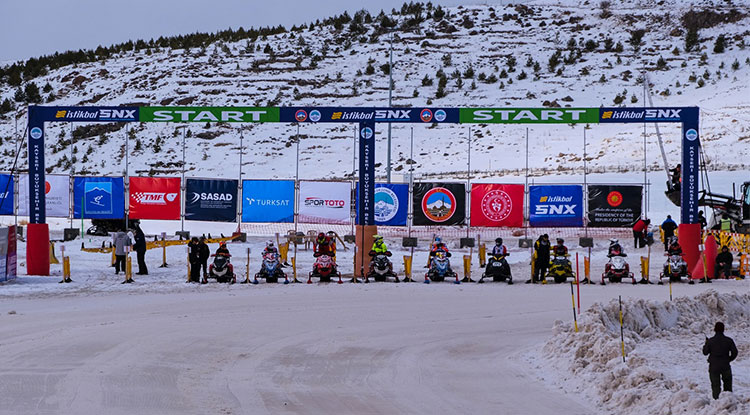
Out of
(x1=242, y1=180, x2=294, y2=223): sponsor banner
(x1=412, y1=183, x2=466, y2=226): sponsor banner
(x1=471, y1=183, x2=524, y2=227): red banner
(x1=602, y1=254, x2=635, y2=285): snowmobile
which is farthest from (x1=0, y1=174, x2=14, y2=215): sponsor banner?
(x1=602, y1=254, x2=635, y2=285): snowmobile

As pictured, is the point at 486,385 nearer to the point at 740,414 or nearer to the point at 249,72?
the point at 740,414

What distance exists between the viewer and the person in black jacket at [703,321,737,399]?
9305mm

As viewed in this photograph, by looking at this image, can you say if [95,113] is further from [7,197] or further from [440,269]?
[7,197]

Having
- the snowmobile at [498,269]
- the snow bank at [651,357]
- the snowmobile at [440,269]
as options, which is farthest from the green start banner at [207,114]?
the snow bank at [651,357]

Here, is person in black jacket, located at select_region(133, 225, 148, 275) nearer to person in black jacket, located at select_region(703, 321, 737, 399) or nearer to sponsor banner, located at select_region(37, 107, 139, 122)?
sponsor banner, located at select_region(37, 107, 139, 122)

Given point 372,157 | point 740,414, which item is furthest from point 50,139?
point 740,414

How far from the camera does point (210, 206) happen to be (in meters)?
33.5

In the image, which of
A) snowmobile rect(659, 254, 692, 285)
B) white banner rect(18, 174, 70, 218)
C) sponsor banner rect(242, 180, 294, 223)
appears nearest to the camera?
snowmobile rect(659, 254, 692, 285)

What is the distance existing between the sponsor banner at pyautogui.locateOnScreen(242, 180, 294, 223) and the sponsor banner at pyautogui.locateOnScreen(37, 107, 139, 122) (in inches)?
323

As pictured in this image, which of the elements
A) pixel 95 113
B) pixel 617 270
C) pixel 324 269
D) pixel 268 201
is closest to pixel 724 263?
pixel 617 270

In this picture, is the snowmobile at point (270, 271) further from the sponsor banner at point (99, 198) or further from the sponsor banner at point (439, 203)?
the sponsor banner at point (99, 198)

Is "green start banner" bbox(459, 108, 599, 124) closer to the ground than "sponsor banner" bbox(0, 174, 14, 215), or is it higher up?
higher up

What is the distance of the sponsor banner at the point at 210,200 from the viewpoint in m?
33.3

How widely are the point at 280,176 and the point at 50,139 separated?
19386mm
